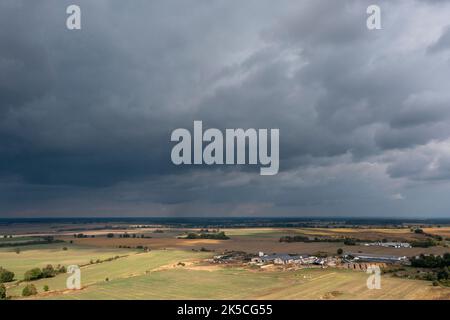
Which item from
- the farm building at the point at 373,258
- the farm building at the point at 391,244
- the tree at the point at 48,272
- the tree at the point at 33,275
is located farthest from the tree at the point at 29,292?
the farm building at the point at 391,244

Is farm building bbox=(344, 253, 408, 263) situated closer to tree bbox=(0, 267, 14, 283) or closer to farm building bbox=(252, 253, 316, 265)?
farm building bbox=(252, 253, 316, 265)

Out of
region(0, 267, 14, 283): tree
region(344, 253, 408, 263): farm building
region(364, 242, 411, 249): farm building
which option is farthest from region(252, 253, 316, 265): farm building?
region(0, 267, 14, 283): tree

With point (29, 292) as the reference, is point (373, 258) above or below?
above

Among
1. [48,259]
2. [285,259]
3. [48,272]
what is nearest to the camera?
[48,272]

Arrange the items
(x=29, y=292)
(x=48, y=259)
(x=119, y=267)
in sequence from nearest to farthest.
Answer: (x=29, y=292)
(x=119, y=267)
(x=48, y=259)

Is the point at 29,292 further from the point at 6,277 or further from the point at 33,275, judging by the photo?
the point at 6,277

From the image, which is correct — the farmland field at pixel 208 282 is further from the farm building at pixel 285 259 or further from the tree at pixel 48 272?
the farm building at pixel 285 259

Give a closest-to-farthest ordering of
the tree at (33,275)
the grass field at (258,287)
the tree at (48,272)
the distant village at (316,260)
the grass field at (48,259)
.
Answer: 1. the grass field at (258,287)
2. the tree at (33,275)
3. the tree at (48,272)
4. the distant village at (316,260)
5. the grass field at (48,259)

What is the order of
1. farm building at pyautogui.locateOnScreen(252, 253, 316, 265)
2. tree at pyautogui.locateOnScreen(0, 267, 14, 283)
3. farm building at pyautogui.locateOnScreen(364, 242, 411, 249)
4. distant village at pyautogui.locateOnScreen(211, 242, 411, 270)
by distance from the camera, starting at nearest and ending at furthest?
1. tree at pyautogui.locateOnScreen(0, 267, 14, 283)
2. distant village at pyautogui.locateOnScreen(211, 242, 411, 270)
3. farm building at pyautogui.locateOnScreen(252, 253, 316, 265)
4. farm building at pyautogui.locateOnScreen(364, 242, 411, 249)

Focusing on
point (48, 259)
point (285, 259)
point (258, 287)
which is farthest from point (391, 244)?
point (48, 259)
